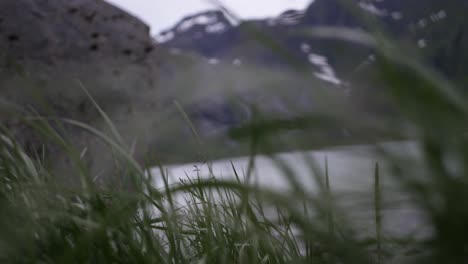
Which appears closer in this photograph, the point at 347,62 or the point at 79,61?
the point at 347,62

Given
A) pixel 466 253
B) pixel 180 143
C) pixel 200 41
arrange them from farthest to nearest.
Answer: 1. pixel 200 41
2. pixel 180 143
3. pixel 466 253

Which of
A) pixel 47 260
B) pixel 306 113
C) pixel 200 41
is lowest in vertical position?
pixel 200 41

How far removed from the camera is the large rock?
897mm

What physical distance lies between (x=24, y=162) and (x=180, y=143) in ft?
0.51

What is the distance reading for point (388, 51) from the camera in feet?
0.35

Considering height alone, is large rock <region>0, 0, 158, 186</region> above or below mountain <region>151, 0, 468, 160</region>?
below

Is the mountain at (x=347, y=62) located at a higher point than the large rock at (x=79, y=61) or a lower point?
higher

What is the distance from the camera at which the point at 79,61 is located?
1.05 meters

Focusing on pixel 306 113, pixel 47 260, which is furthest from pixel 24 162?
pixel 306 113

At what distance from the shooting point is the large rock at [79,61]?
90 centimetres

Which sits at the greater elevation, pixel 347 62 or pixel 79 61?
pixel 347 62

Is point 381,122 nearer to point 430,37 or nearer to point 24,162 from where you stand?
point 430,37

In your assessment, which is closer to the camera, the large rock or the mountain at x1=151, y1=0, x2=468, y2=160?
the mountain at x1=151, y1=0, x2=468, y2=160

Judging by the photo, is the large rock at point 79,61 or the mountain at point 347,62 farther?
the large rock at point 79,61
